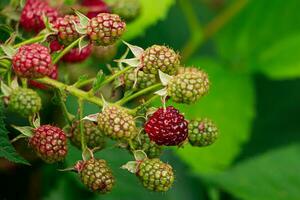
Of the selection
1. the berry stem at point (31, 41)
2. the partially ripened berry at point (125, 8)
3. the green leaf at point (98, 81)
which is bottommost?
the green leaf at point (98, 81)

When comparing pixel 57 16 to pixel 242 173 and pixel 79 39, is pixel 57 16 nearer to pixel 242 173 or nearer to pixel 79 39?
pixel 79 39

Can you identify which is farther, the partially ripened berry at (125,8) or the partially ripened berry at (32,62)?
the partially ripened berry at (125,8)

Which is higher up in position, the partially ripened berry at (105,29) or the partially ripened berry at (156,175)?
the partially ripened berry at (105,29)

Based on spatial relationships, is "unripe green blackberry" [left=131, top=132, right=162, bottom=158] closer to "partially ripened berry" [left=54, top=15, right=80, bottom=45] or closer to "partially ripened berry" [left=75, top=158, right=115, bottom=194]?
"partially ripened berry" [left=75, top=158, right=115, bottom=194]

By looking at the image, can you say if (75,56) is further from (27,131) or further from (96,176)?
(96,176)

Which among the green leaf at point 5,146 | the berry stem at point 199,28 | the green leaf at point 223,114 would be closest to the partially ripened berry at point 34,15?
the green leaf at point 5,146

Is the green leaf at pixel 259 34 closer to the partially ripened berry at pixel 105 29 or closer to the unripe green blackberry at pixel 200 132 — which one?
the unripe green blackberry at pixel 200 132

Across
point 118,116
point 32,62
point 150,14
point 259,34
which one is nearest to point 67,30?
point 32,62

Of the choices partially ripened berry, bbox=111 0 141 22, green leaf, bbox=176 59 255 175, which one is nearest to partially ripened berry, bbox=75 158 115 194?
partially ripened berry, bbox=111 0 141 22
